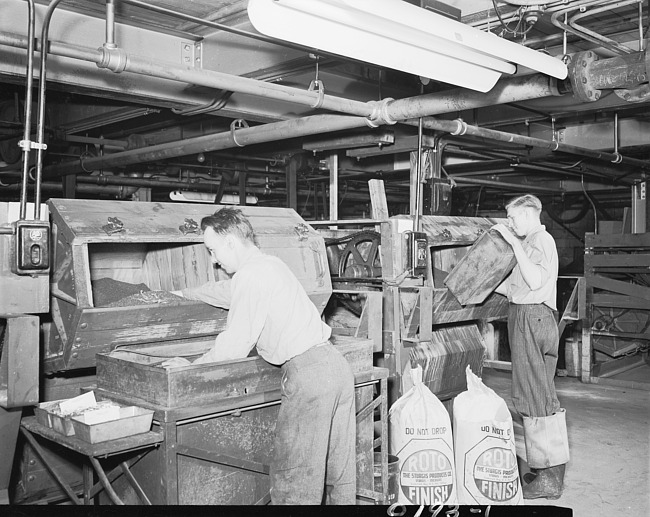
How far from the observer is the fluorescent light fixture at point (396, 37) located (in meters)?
1.73

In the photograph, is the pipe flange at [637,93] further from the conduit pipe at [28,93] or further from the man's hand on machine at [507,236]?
the conduit pipe at [28,93]

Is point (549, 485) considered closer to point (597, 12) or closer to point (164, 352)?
point (164, 352)

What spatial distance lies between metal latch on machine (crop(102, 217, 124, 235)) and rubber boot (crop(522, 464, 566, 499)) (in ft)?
7.93

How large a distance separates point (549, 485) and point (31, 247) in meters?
2.72

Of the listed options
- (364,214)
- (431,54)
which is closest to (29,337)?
(431,54)

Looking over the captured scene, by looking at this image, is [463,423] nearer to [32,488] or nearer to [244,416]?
[244,416]

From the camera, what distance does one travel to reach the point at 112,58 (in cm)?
259

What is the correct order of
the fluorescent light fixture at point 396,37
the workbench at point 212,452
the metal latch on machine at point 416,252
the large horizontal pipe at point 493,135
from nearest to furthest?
1. the fluorescent light fixture at point 396,37
2. the workbench at point 212,452
3. the metal latch on machine at point 416,252
4. the large horizontal pipe at point 493,135

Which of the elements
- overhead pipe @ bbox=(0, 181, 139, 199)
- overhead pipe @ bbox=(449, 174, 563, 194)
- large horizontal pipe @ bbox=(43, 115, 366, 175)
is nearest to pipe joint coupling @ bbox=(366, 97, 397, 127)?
large horizontal pipe @ bbox=(43, 115, 366, 175)

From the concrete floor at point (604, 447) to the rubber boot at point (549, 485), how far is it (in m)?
0.03

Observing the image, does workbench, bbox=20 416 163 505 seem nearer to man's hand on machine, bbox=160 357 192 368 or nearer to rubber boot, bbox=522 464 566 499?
man's hand on machine, bbox=160 357 192 368

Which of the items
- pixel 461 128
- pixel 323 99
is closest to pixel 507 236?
pixel 461 128

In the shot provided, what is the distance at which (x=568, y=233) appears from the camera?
31.7 feet

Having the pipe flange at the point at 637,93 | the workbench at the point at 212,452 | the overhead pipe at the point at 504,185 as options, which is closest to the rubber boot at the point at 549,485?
the workbench at the point at 212,452
